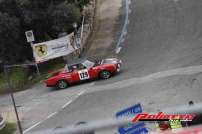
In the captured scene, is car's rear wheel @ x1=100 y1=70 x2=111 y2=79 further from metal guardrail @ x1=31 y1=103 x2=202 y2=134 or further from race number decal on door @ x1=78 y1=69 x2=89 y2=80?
metal guardrail @ x1=31 y1=103 x2=202 y2=134

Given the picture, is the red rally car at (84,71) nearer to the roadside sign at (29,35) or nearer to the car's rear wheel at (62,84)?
the car's rear wheel at (62,84)

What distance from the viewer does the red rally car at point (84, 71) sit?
26.6 metres

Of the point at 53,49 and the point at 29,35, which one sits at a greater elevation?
the point at 29,35

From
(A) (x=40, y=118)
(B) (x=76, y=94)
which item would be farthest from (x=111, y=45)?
(A) (x=40, y=118)

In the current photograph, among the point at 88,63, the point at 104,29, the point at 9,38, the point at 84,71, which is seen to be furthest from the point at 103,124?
the point at 104,29

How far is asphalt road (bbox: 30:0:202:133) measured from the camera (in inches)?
851

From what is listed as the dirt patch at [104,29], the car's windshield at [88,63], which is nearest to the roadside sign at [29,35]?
the car's windshield at [88,63]

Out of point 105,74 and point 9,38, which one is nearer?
point 105,74

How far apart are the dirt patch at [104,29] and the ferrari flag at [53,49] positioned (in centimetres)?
149

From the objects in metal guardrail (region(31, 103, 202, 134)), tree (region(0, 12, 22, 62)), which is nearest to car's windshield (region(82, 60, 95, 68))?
tree (region(0, 12, 22, 62))

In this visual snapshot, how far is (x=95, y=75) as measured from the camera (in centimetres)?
2688

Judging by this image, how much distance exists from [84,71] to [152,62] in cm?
329

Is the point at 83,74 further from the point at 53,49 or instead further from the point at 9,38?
the point at 9,38

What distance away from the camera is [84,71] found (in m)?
27.0
